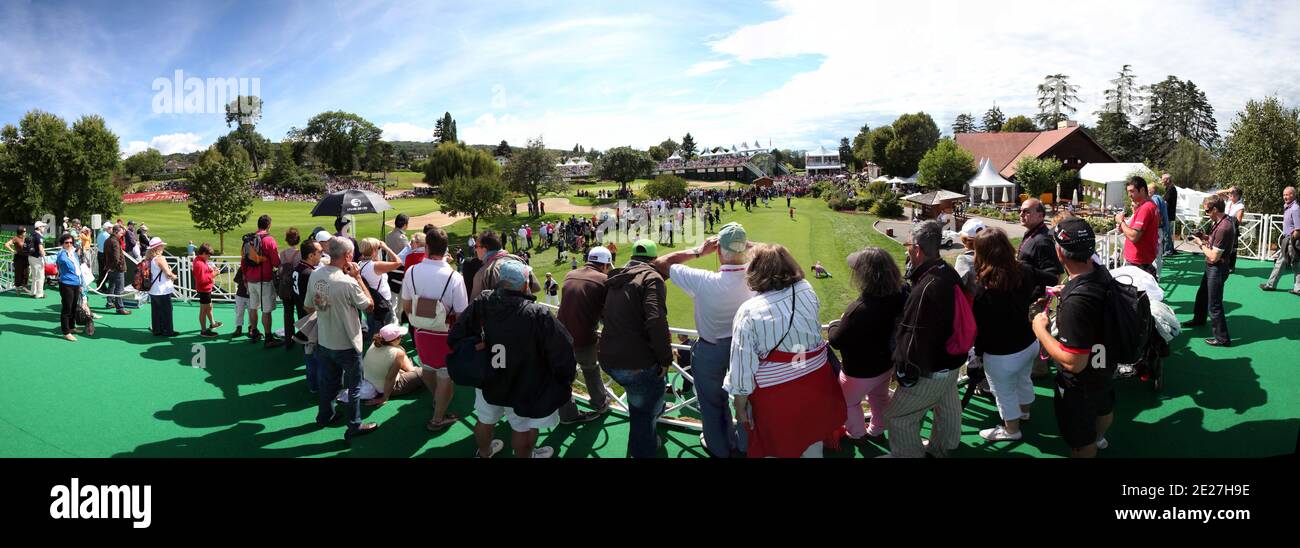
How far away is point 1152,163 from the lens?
128 feet

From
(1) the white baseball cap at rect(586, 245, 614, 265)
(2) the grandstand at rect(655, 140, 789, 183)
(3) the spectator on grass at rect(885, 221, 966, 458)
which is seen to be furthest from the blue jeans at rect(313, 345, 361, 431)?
(2) the grandstand at rect(655, 140, 789, 183)

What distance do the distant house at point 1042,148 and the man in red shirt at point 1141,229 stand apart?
3656 centimetres

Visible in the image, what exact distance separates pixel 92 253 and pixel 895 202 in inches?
1138

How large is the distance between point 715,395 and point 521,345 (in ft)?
4.16

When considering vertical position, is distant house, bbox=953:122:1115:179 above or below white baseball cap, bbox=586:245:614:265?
above

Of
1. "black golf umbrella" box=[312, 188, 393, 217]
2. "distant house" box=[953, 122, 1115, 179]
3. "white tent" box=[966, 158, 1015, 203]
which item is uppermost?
"distant house" box=[953, 122, 1115, 179]

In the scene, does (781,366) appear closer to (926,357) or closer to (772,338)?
(772,338)

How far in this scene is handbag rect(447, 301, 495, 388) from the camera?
3760 millimetres

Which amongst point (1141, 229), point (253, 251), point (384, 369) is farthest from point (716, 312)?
point (253, 251)

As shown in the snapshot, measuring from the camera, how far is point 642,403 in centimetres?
404

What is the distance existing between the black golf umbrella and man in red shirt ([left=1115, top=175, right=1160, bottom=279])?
8354 millimetres

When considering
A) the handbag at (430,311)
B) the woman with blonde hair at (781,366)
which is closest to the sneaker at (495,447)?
the handbag at (430,311)

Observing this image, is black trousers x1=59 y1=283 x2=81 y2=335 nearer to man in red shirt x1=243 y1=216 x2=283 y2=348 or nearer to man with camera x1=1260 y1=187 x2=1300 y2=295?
man in red shirt x1=243 y1=216 x2=283 y2=348
